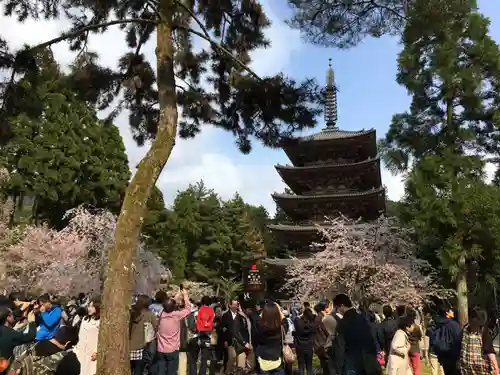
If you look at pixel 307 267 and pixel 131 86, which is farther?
pixel 307 267

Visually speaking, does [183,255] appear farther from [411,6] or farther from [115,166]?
[411,6]

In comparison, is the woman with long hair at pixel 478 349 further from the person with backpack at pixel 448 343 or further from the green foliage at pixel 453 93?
the green foliage at pixel 453 93

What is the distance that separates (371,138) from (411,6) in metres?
20.2

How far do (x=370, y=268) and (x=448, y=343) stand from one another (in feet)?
44.5

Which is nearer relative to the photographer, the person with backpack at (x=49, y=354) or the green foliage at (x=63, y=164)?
the person with backpack at (x=49, y=354)

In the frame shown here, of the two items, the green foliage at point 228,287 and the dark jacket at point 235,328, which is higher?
the green foliage at point 228,287

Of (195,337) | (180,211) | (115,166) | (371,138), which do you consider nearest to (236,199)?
(180,211)

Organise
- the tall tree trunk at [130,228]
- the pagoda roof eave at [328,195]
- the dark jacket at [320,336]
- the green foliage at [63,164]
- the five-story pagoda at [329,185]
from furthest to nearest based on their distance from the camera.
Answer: the green foliage at [63,164]
the five-story pagoda at [329,185]
the pagoda roof eave at [328,195]
the dark jacket at [320,336]
the tall tree trunk at [130,228]

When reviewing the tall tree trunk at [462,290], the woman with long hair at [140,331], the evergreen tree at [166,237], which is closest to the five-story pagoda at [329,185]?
the tall tree trunk at [462,290]

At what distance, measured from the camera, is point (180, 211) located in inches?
1763

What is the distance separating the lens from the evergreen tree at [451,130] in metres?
20.5

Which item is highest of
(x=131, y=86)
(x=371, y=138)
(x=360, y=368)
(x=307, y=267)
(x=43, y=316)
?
(x=371, y=138)

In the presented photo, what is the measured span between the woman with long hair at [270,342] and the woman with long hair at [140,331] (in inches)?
→ 72.4

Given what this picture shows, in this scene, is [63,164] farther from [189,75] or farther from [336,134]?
[189,75]
